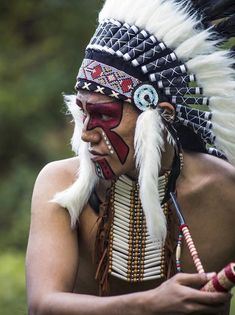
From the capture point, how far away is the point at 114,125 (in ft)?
15.7

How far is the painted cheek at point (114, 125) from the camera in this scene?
478 centimetres

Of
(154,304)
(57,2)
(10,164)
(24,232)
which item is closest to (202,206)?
(154,304)

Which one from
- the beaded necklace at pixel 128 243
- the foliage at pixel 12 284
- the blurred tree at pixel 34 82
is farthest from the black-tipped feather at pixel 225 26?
the blurred tree at pixel 34 82

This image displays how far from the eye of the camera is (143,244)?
4992 mm

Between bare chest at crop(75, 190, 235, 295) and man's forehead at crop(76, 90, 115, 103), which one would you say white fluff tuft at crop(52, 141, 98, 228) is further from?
man's forehead at crop(76, 90, 115, 103)

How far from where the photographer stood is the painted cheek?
4.78 metres

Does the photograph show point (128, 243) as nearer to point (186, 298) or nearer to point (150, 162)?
point (150, 162)

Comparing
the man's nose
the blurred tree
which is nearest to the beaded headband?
the man's nose

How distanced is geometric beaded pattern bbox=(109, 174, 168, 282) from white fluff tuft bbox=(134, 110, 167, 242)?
0.17m

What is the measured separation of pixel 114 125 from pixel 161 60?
1.17 ft

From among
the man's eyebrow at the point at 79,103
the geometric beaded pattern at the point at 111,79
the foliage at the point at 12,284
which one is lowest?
the foliage at the point at 12,284

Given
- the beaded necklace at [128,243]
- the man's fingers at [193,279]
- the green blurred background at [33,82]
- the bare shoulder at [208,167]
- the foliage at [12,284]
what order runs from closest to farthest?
the man's fingers at [193,279] → the beaded necklace at [128,243] → the bare shoulder at [208,167] → the foliage at [12,284] → the green blurred background at [33,82]

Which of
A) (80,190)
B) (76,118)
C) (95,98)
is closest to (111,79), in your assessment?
(95,98)

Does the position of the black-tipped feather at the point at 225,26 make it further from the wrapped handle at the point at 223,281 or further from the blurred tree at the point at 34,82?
the blurred tree at the point at 34,82
